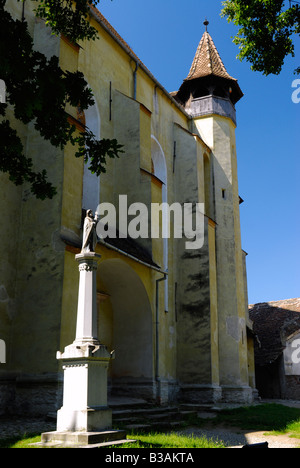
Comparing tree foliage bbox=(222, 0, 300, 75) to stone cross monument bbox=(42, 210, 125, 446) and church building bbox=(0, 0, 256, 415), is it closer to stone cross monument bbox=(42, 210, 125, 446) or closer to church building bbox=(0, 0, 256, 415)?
church building bbox=(0, 0, 256, 415)

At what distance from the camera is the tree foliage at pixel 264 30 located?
28.6ft

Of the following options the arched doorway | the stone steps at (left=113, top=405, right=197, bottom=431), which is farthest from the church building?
the stone steps at (left=113, top=405, right=197, bottom=431)

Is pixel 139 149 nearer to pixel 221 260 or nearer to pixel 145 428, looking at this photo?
pixel 221 260

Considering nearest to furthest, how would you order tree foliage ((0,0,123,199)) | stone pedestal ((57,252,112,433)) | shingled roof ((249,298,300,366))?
tree foliage ((0,0,123,199)) < stone pedestal ((57,252,112,433)) < shingled roof ((249,298,300,366))

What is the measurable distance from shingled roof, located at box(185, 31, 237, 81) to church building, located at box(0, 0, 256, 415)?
0.29ft

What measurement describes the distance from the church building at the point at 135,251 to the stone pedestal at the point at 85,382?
2.85 metres

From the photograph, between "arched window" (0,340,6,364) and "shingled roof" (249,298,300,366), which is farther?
"shingled roof" (249,298,300,366)

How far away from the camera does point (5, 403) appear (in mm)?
9961

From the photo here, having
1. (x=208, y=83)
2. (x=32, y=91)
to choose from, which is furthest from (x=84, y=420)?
(x=208, y=83)

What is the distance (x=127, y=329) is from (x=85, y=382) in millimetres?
7825

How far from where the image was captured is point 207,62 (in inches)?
912

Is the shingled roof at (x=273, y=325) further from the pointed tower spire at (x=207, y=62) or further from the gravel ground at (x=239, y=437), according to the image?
the gravel ground at (x=239, y=437)

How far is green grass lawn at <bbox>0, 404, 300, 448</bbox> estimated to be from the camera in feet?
22.5

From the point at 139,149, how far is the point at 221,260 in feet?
22.8
